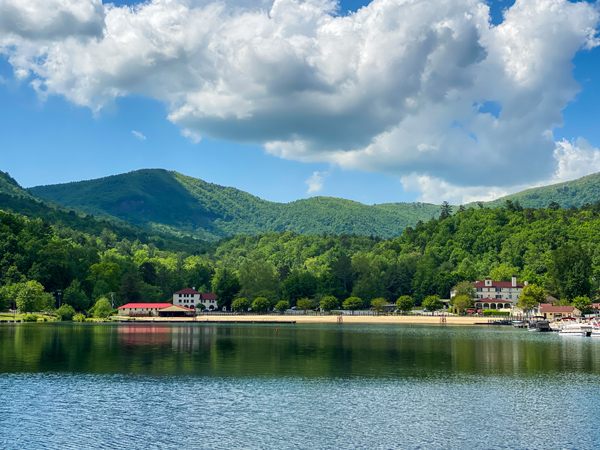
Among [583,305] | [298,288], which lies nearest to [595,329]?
[583,305]

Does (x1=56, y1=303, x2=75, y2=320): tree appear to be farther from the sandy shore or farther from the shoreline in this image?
the sandy shore

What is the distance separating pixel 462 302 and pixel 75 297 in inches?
4189

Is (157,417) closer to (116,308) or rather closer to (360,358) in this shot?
(360,358)

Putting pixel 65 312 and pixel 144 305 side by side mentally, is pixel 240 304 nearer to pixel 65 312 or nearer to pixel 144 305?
pixel 144 305

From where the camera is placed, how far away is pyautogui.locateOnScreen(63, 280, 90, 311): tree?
153250mm

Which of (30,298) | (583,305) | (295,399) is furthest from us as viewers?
(583,305)

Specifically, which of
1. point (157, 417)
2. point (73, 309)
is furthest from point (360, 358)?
point (73, 309)

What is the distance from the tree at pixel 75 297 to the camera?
15325 cm

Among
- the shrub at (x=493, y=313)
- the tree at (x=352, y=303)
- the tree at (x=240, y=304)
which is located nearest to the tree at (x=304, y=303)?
the tree at (x=352, y=303)

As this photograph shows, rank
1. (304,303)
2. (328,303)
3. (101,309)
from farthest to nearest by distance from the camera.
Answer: (304,303) < (328,303) < (101,309)

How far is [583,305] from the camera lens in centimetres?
13812

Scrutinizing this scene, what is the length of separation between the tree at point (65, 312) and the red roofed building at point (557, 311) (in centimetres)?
11767

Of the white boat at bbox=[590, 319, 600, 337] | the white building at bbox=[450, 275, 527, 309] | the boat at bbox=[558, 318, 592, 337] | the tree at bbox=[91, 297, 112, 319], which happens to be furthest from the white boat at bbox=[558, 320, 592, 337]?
the tree at bbox=[91, 297, 112, 319]

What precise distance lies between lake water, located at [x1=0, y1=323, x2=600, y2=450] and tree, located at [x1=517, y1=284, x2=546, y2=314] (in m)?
84.9
